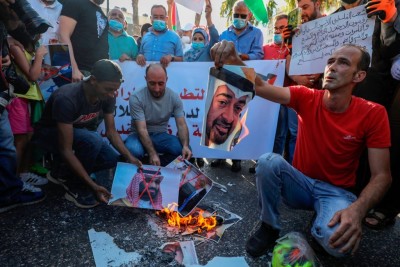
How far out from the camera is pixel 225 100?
174cm

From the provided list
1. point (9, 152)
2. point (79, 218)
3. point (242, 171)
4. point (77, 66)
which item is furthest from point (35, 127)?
point (242, 171)

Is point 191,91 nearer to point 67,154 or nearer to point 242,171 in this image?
point 242,171

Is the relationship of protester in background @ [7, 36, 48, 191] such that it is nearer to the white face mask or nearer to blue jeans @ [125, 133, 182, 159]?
blue jeans @ [125, 133, 182, 159]

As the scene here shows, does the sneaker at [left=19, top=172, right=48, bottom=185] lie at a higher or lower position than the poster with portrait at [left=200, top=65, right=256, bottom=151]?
lower

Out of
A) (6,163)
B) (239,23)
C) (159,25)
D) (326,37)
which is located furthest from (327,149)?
(159,25)

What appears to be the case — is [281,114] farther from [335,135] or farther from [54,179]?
[54,179]

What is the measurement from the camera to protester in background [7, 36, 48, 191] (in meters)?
2.72

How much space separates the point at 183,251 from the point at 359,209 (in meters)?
1.11

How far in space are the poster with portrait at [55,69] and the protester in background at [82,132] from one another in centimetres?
60

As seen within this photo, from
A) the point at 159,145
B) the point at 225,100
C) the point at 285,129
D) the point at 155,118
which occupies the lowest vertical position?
the point at 159,145

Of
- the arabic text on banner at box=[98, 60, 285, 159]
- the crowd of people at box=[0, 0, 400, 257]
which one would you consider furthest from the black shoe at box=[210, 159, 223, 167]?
the crowd of people at box=[0, 0, 400, 257]

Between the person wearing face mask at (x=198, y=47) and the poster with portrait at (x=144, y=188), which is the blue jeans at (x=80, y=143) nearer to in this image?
the poster with portrait at (x=144, y=188)

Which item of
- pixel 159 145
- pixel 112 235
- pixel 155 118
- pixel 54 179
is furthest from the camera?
pixel 155 118

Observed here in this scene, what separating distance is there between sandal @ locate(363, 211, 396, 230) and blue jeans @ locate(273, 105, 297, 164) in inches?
47.3
